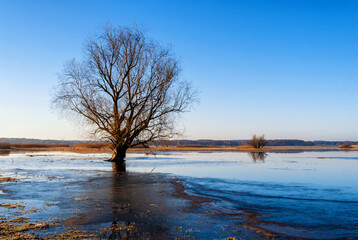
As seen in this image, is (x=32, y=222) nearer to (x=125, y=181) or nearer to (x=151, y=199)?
(x=151, y=199)

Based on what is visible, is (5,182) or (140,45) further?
(140,45)

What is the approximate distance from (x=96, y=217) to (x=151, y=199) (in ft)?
9.30

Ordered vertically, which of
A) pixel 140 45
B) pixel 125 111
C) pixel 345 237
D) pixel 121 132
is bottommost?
pixel 345 237

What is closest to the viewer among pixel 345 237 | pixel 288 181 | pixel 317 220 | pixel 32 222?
pixel 345 237

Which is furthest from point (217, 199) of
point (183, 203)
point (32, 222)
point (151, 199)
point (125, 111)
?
point (125, 111)

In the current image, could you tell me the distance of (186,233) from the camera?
20.8 ft

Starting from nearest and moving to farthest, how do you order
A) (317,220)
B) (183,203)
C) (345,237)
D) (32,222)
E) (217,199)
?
(345,237)
(32,222)
(317,220)
(183,203)
(217,199)

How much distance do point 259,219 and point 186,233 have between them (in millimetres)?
2219

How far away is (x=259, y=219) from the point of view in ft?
24.9

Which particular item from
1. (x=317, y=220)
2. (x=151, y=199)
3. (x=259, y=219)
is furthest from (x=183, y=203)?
(x=317, y=220)

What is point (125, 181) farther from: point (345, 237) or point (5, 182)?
point (345, 237)

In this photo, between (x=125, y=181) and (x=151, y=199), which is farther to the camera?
(x=125, y=181)

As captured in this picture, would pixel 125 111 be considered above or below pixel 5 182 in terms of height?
above

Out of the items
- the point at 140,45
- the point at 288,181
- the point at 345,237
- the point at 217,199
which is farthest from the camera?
the point at 140,45
